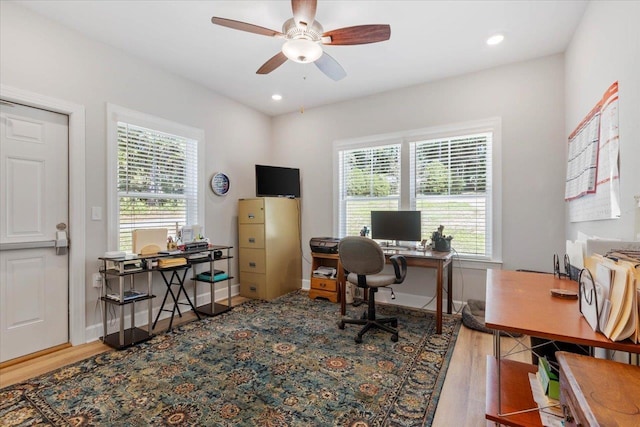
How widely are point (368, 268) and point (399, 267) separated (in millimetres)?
321

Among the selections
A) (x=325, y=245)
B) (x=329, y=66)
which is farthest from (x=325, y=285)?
(x=329, y=66)

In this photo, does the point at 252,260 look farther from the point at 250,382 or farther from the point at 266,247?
the point at 250,382

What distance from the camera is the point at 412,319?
324 centimetres

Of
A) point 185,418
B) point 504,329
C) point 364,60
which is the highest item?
point 364,60

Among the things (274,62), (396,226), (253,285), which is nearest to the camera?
(274,62)

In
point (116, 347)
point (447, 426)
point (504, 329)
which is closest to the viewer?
point (504, 329)

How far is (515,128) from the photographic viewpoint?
320 cm

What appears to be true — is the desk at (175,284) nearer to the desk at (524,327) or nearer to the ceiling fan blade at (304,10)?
the ceiling fan blade at (304,10)

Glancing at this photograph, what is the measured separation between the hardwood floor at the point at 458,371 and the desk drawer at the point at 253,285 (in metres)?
1.27

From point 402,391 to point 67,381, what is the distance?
230cm

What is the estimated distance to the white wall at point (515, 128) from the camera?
9.93 ft

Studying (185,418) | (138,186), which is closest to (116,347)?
(185,418)

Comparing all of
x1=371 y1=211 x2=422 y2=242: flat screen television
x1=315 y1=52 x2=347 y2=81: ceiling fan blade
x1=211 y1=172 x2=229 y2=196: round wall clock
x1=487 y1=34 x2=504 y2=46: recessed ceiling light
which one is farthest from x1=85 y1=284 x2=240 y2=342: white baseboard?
x1=487 y1=34 x2=504 y2=46: recessed ceiling light

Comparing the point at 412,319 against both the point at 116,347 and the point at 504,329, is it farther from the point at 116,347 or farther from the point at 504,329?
the point at 116,347
